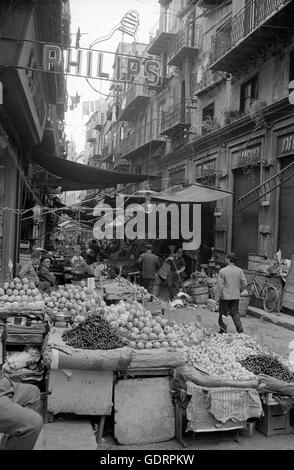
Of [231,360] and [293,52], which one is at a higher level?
[293,52]

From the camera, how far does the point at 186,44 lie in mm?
21500

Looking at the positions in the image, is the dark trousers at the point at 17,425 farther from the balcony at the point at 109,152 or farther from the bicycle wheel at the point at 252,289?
the balcony at the point at 109,152

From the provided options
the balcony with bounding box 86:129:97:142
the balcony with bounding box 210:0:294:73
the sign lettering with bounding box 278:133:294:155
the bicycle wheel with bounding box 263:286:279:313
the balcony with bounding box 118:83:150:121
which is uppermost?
the balcony with bounding box 86:129:97:142

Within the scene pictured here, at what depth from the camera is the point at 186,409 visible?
4.59m

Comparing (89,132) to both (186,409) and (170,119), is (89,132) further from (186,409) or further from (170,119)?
(186,409)

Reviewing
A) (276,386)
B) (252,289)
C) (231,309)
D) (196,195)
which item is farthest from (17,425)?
(196,195)

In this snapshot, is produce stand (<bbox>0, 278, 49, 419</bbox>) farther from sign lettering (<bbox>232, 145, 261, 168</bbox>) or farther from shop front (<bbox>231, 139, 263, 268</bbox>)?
sign lettering (<bbox>232, 145, 261, 168</bbox>)

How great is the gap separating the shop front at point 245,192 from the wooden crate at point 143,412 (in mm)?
11149

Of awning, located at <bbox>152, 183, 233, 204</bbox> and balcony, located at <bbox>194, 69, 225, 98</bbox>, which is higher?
balcony, located at <bbox>194, 69, 225, 98</bbox>

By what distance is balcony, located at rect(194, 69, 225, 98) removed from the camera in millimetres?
19069

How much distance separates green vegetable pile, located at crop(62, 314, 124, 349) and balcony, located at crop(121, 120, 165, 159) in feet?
68.9

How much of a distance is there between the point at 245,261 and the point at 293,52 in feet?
22.8

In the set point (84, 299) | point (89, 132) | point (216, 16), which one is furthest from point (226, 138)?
point (89, 132)

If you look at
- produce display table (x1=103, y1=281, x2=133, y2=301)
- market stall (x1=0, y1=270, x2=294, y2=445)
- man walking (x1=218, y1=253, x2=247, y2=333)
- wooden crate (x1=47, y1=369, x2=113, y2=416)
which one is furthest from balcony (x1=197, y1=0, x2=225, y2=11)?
wooden crate (x1=47, y1=369, x2=113, y2=416)
